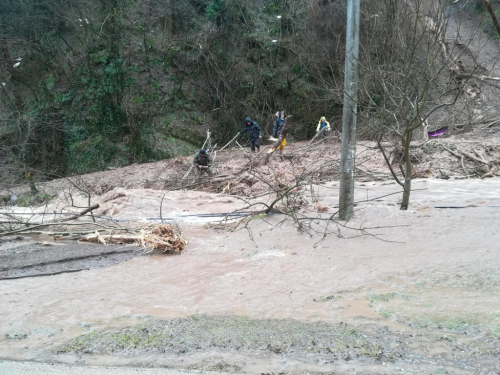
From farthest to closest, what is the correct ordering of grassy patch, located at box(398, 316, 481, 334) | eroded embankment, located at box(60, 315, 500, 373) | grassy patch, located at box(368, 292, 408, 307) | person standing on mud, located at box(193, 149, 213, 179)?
person standing on mud, located at box(193, 149, 213, 179), grassy patch, located at box(368, 292, 408, 307), grassy patch, located at box(398, 316, 481, 334), eroded embankment, located at box(60, 315, 500, 373)

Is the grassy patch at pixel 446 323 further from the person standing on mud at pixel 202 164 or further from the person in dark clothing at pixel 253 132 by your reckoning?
the person in dark clothing at pixel 253 132

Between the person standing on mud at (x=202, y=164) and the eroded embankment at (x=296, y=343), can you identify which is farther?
the person standing on mud at (x=202, y=164)

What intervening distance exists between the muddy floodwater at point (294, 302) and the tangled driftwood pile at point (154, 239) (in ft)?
0.79

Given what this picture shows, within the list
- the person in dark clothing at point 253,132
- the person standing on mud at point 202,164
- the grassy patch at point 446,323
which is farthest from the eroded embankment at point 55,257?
the person in dark clothing at point 253,132

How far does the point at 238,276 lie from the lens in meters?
5.61

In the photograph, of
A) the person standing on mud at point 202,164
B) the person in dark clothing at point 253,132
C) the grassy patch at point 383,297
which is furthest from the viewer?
the person in dark clothing at point 253,132

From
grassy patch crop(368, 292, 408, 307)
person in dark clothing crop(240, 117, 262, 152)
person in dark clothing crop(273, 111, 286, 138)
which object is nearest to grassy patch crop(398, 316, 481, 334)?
grassy patch crop(368, 292, 408, 307)

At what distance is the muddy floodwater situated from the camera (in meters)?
3.16

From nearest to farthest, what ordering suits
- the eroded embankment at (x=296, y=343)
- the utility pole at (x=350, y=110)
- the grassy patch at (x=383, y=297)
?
the eroded embankment at (x=296, y=343)
the grassy patch at (x=383, y=297)
the utility pole at (x=350, y=110)

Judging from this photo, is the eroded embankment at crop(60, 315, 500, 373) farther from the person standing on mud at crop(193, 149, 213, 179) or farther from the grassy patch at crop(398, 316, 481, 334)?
the person standing on mud at crop(193, 149, 213, 179)

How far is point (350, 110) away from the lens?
22.5 feet

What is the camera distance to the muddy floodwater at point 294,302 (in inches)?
124

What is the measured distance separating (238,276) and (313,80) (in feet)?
66.0

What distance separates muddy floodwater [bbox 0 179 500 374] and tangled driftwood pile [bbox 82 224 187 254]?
9.5 inches
